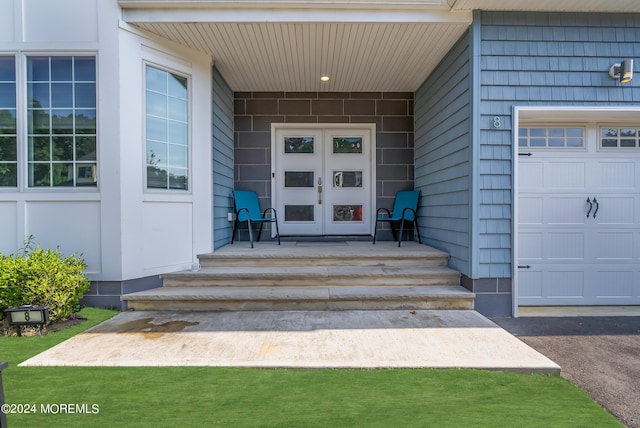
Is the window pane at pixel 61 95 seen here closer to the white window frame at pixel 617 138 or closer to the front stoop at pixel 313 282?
the front stoop at pixel 313 282

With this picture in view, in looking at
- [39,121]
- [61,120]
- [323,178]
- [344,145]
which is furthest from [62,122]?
[344,145]

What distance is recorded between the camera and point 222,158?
4.94m

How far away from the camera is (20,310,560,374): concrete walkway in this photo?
2.40 meters

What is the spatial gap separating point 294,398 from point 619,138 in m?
4.29

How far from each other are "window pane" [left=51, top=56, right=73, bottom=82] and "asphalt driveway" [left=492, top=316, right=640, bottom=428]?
15.2 ft

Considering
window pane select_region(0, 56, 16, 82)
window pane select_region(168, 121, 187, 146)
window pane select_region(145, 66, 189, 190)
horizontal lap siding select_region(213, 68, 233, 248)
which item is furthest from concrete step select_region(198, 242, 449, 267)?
window pane select_region(0, 56, 16, 82)

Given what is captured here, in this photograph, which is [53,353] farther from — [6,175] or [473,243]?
[473,243]

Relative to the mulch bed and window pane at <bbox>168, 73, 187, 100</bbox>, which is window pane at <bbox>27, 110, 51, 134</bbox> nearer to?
window pane at <bbox>168, 73, 187, 100</bbox>

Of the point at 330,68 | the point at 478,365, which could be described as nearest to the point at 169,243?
the point at 330,68

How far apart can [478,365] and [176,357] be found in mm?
1943

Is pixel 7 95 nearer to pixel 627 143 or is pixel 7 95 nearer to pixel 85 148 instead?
pixel 85 148

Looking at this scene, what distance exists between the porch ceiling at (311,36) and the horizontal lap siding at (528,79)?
0.57m

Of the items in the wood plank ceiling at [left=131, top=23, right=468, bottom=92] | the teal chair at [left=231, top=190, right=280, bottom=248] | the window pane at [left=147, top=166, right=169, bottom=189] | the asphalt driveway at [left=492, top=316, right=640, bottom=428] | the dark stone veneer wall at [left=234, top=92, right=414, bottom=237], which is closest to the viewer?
the asphalt driveway at [left=492, top=316, right=640, bottom=428]

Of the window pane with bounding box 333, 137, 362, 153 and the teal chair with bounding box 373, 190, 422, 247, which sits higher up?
the window pane with bounding box 333, 137, 362, 153
